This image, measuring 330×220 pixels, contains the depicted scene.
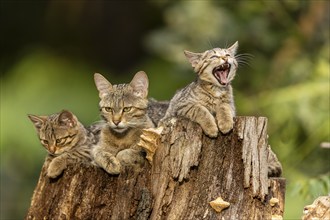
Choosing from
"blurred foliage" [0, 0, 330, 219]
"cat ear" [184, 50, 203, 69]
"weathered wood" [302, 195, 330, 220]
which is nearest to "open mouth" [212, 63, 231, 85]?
"cat ear" [184, 50, 203, 69]

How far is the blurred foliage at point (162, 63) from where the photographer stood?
435 inches

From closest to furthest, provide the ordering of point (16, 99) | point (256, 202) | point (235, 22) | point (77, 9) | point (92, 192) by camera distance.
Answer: point (256, 202)
point (92, 192)
point (235, 22)
point (16, 99)
point (77, 9)

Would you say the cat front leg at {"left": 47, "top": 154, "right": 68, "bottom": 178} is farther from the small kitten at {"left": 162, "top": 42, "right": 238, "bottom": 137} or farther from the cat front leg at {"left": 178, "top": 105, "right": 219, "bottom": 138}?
the cat front leg at {"left": 178, "top": 105, "right": 219, "bottom": 138}

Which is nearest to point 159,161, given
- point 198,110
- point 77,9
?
point 198,110

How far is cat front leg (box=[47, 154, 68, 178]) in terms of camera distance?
22.4 ft

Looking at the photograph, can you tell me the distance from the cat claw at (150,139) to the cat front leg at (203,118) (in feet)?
0.75

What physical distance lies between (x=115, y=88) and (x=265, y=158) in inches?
53.5

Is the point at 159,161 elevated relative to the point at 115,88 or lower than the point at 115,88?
lower

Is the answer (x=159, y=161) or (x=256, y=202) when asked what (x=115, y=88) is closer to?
(x=159, y=161)

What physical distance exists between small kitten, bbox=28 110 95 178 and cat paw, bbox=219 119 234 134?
3.71 ft

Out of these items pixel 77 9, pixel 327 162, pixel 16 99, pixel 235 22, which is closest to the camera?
pixel 327 162

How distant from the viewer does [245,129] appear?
6332 mm

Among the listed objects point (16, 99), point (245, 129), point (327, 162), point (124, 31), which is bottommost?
point (245, 129)

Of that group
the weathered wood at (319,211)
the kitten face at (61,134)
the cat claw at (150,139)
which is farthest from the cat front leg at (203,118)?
the kitten face at (61,134)
